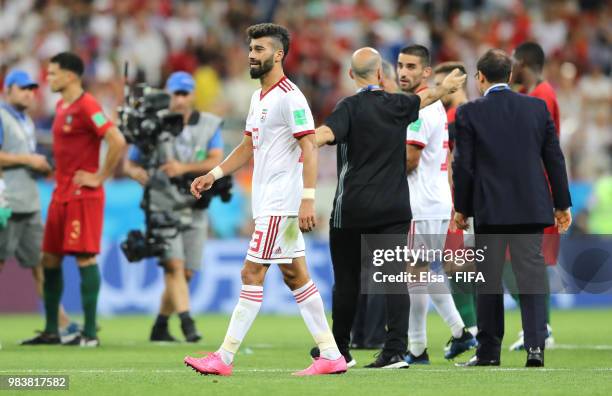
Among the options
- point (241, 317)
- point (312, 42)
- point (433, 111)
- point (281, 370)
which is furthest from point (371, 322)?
point (312, 42)

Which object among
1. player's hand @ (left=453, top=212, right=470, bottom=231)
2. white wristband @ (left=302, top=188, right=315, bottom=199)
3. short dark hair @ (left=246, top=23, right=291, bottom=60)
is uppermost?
short dark hair @ (left=246, top=23, right=291, bottom=60)

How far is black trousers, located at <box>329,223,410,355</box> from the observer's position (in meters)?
9.78

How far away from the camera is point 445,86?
9961 millimetres

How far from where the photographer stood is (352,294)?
9.78 m

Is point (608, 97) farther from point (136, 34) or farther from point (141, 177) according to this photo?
point (141, 177)

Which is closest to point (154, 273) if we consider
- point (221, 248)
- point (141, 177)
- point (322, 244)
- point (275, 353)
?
point (221, 248)

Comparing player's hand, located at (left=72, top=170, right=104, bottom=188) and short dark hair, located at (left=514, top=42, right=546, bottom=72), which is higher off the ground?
short dark hair, located at (left=514, top=42, right=546, bottom=72)

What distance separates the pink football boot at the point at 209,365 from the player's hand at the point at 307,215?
1.13m

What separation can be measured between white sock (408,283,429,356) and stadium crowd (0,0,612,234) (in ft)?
30.3

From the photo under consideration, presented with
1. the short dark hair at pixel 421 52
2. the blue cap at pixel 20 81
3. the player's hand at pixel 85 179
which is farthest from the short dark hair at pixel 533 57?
the blue cap at pixel 20 81

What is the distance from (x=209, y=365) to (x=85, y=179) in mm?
4035

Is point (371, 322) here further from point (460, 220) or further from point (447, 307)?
point (460, 220)

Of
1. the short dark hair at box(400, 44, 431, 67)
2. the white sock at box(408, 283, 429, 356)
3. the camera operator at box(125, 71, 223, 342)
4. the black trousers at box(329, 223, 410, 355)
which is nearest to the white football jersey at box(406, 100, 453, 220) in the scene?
the short dark hair at box(400, 44, 431, 67)

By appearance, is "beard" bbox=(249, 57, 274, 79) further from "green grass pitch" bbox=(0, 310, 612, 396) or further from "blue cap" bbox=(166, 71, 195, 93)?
"blue cap" bbox=(166, 71, 195, 93)
